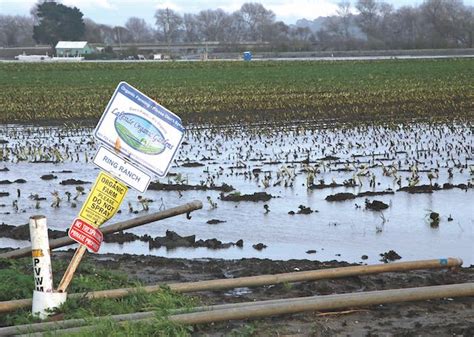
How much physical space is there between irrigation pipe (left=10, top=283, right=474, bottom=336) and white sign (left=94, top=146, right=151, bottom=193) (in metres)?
1.04

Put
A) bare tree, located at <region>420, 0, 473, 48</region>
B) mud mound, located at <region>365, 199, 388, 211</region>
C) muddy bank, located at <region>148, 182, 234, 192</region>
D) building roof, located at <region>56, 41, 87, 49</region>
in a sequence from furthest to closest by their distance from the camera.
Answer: building roof, located at <region>56, 41, 87, 49</region>
bare tree, located at <region>420, 0, 473, 48</region>
muddy bank, located at <region>148, 182, 234, 192</region>
mud mound, located at <region>365, 199, 388, 211</region>

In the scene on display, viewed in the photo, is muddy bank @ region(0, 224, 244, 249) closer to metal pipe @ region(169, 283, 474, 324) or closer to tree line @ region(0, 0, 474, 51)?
metal pipe @ region(169, 283, 474, 324)

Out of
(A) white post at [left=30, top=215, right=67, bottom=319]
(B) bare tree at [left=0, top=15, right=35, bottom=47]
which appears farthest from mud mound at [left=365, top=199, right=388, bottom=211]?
(B) bare tree at [left=0, top=15, right=35, bottom=47]

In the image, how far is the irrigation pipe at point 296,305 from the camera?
21.1 ft

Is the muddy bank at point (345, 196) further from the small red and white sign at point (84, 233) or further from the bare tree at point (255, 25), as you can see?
the bare tree at point (255, 25)

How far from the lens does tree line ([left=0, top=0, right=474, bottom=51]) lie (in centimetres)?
13062

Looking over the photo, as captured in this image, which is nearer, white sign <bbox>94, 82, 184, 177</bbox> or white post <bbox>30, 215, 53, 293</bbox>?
white post <bbox>30, 215, 53, 293</bbox>

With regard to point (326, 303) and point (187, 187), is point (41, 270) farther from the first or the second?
point (187, 187)

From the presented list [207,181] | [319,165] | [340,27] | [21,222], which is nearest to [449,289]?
[21,222]

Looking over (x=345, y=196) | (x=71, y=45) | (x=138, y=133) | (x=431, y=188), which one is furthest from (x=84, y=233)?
(x=71, y=45)

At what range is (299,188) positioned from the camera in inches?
545

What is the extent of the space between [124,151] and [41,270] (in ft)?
3.30

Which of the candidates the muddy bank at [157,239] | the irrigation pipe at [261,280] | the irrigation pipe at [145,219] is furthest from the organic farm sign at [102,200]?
the muddy bank at [157,239]

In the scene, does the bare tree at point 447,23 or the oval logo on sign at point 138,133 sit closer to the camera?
the oval logo on sign at point 138,133
